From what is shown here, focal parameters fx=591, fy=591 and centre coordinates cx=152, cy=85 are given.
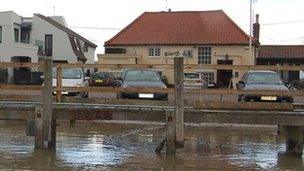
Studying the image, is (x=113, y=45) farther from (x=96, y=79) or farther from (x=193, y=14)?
(x=96, y=79)

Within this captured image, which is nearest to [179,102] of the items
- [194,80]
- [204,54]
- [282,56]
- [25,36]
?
[194,80]

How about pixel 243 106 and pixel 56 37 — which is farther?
pixel 56 37

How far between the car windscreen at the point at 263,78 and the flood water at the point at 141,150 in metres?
1.61

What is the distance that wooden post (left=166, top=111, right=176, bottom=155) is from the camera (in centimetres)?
1341

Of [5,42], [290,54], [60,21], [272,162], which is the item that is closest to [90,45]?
[60,21]

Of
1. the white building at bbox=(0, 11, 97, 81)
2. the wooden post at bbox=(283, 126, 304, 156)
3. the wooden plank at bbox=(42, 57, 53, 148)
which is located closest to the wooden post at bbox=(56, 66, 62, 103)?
the wooden plank at bbox=(42, 57, 53, 148)

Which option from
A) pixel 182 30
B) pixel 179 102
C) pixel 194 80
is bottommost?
pixel 179 102

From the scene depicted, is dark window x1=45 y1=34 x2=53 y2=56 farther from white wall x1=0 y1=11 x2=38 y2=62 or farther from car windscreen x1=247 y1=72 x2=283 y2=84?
car windscreen x1=247 y1=72 x2=283 y2=84

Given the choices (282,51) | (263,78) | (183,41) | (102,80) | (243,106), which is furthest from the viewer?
(282,51)

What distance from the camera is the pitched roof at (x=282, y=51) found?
58656 mm

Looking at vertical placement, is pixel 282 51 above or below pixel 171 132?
above

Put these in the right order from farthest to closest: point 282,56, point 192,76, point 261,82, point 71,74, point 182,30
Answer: point 282,56 → point 182,30 → point 192,76 → point 71,74 → point 261,82

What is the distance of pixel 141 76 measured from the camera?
21.2 m

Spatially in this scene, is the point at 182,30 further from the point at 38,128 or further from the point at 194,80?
the point at 38,128
